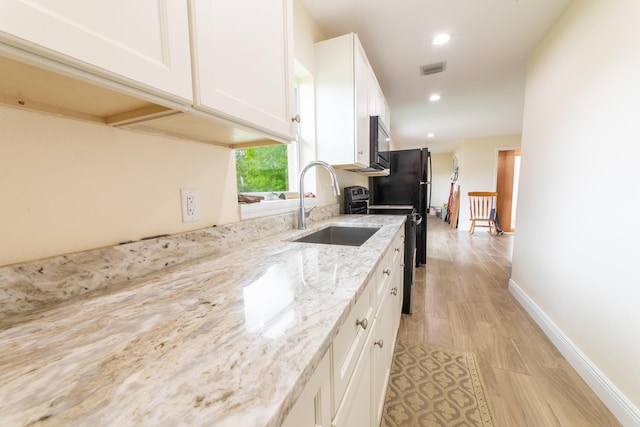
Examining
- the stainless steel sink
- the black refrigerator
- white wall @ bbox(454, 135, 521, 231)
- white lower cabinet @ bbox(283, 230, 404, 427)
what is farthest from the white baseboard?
white wall @ bbox(454, 135, 521, 231)

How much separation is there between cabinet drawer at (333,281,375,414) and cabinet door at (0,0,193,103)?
68 centimetres

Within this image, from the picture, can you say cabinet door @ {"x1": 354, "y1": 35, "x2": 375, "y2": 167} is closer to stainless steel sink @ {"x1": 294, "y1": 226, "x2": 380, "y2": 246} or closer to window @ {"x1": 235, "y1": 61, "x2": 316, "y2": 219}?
window @ {"x1": 235, "y1": 61, "x2": 316, "y2": 219}

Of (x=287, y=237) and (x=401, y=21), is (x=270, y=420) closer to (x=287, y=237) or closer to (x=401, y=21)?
(x=287, y=237)

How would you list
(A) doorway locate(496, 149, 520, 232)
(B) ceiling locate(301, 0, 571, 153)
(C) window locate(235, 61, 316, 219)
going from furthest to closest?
(A) doorway locate(496, 149, 520, 232) → (B) ceiling locate(301, 0, 571, 153) → (C) window locate(235, 61, 316, 219)

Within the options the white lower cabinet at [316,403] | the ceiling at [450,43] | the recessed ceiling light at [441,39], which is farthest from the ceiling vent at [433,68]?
the white lower cabinet at [316,403]

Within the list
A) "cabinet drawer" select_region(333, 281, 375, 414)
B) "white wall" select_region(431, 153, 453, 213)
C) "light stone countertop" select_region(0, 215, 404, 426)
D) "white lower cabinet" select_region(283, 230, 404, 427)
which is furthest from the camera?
"white wall" select_region(431, 153, 453, 213)

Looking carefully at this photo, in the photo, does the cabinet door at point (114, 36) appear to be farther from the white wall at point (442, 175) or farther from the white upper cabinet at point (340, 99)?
the white wall at point (442, 175)

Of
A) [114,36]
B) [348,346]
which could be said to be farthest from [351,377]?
[114,36]

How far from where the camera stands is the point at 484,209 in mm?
5758

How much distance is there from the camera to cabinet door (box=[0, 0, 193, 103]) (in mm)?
374

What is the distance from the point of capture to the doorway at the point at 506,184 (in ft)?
19.7

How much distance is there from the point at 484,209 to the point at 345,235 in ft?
17.7

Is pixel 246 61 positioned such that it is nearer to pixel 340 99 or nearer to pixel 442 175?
pixel 340 99

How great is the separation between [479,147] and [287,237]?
21.1ft
